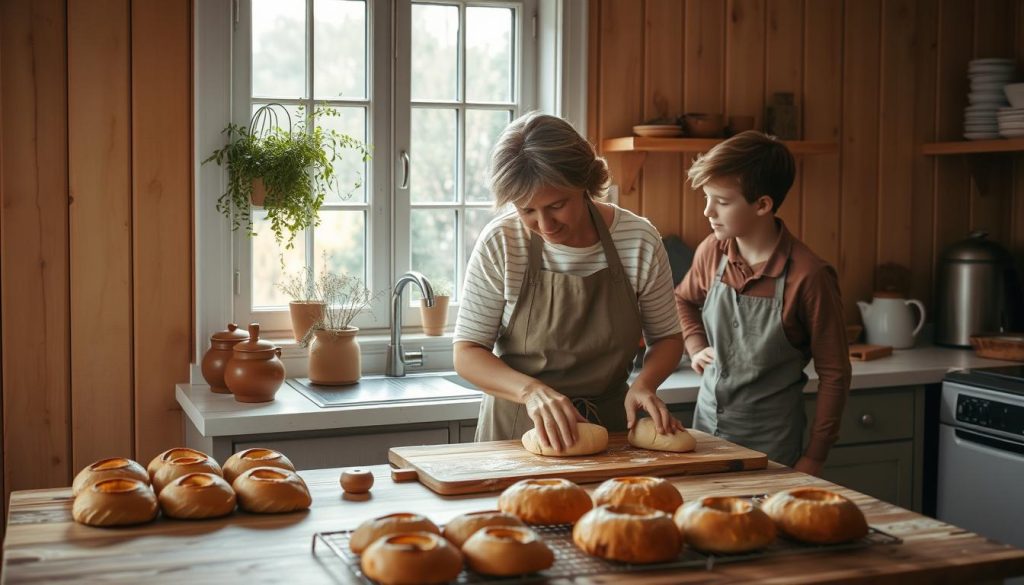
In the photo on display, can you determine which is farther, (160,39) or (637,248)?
(160,39)

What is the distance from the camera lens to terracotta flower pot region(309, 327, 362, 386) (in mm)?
3178

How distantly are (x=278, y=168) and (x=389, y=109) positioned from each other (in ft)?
1.64

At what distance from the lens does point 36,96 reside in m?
3.03

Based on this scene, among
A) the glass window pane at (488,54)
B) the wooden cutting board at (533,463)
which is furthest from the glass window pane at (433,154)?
the wooden cutting board at (533,463)

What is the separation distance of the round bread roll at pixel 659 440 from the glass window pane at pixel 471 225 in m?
1.58

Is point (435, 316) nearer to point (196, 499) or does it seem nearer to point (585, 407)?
point (585, 407)

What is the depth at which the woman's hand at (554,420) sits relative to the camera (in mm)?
2088

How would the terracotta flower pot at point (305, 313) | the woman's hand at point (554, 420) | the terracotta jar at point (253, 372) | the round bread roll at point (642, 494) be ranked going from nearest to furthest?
the round bread roll at point (642, 494) < the woman's hand at point (554, 420) < the terracotta jar at point (253, 372) < the terracotta flower pot at point (305, 313)

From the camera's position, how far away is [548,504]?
5.53ft

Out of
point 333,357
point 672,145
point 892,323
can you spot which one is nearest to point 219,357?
point 333,357

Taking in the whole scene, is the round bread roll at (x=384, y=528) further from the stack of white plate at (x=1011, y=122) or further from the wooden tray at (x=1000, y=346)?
the stack of white plate at (x=1011, y=122)

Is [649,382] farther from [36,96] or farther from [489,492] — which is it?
[36,96]

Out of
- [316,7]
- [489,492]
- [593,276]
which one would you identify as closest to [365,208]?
[316,7]

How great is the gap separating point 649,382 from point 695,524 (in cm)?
80
